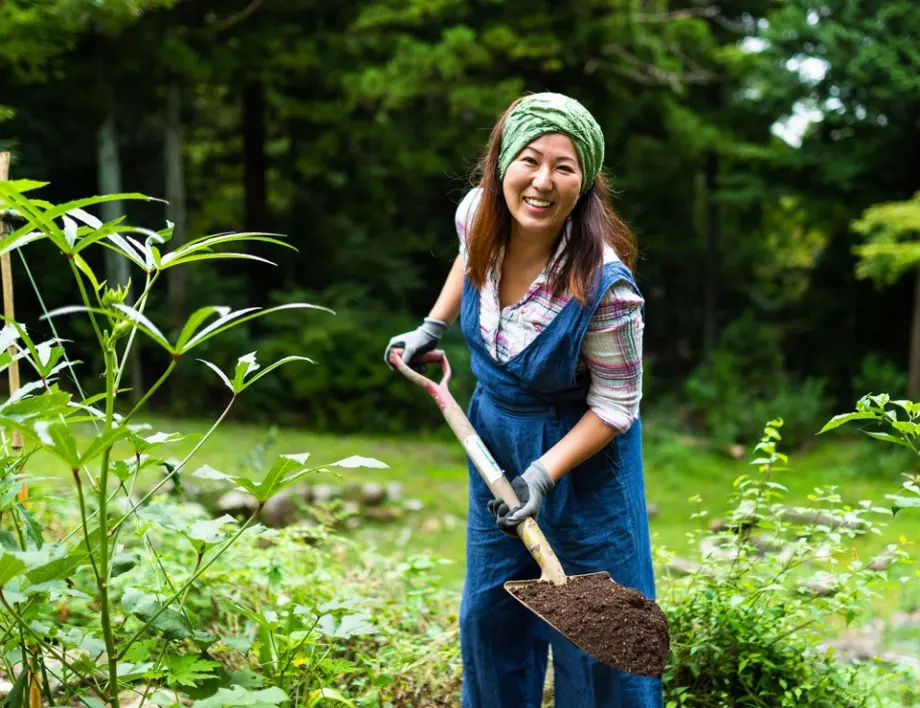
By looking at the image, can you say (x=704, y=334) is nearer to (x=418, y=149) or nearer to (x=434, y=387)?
(x=418, y=149)

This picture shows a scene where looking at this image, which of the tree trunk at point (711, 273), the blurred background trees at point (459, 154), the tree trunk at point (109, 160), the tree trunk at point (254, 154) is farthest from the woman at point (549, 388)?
the tree trunk at point (711, 273)

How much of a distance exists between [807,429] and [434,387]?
6304 mm

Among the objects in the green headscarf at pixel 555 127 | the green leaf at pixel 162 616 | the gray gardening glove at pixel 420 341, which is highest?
the green headscarf at pixel 555 127

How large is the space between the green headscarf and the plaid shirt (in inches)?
8.0

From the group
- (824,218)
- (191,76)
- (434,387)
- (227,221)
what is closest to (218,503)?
(434,387)

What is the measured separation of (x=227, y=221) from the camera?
11422 millimetres

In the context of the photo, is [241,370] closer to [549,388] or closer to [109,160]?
[549,388]

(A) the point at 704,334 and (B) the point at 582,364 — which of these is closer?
(B) the point at 582,364

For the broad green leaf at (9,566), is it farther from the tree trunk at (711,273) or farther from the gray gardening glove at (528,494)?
the tree trunk at (711,273)

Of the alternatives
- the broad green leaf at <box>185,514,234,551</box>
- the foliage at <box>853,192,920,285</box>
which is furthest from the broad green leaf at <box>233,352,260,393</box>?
the foliage at <box>853,192,920,285</box>

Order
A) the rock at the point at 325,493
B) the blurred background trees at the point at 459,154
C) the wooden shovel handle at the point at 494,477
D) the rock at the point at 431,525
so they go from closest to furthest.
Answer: the wooden shovel handle at the point at 494,477
the rock at the point at 431,525
the rock at the point at 325,493
the blurred background trees at the point at 459,154

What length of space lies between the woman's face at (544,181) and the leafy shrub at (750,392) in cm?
603

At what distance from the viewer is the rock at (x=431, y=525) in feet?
19.7

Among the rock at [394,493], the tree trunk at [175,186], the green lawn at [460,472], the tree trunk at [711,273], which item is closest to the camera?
the green lawn at [460,472]
